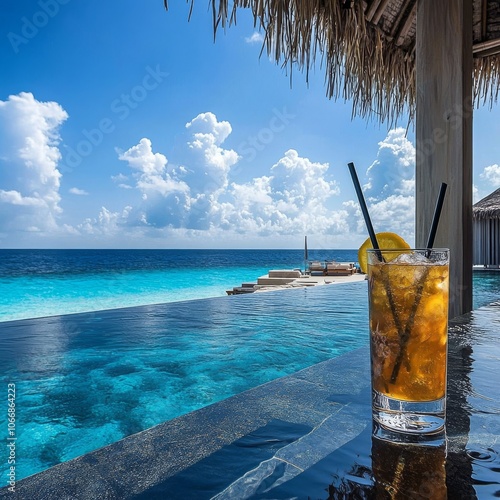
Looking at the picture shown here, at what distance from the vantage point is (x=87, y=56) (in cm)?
2627

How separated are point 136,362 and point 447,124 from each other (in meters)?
1.94

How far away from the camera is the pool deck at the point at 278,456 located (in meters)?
0.39

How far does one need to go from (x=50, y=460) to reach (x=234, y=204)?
1409 inches

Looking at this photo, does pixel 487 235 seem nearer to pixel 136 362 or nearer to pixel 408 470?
pixel 136 362

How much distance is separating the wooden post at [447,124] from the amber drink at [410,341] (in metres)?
1.61

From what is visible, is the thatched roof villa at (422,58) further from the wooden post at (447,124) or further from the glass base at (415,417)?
the glass base at (415,417)

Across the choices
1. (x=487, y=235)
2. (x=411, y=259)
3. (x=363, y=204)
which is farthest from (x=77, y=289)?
(x=411, y=259)

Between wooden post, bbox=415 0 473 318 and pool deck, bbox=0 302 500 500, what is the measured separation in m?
1.45

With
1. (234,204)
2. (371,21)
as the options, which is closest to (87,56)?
(234,204)

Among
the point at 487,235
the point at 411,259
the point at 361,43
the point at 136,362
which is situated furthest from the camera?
the point at 487,235

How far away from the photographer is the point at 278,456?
47 centimetres

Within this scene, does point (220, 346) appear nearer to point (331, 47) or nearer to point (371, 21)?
point (331, 47)

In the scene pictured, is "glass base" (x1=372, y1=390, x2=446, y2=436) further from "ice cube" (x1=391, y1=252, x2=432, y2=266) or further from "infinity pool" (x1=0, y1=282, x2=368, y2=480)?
"infinity pool" (x1=0, y1=282, x2=368, y2=480)

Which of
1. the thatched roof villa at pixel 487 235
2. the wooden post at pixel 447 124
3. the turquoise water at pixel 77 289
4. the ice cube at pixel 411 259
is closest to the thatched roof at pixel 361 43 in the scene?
the wooden post at pixel 447 124
